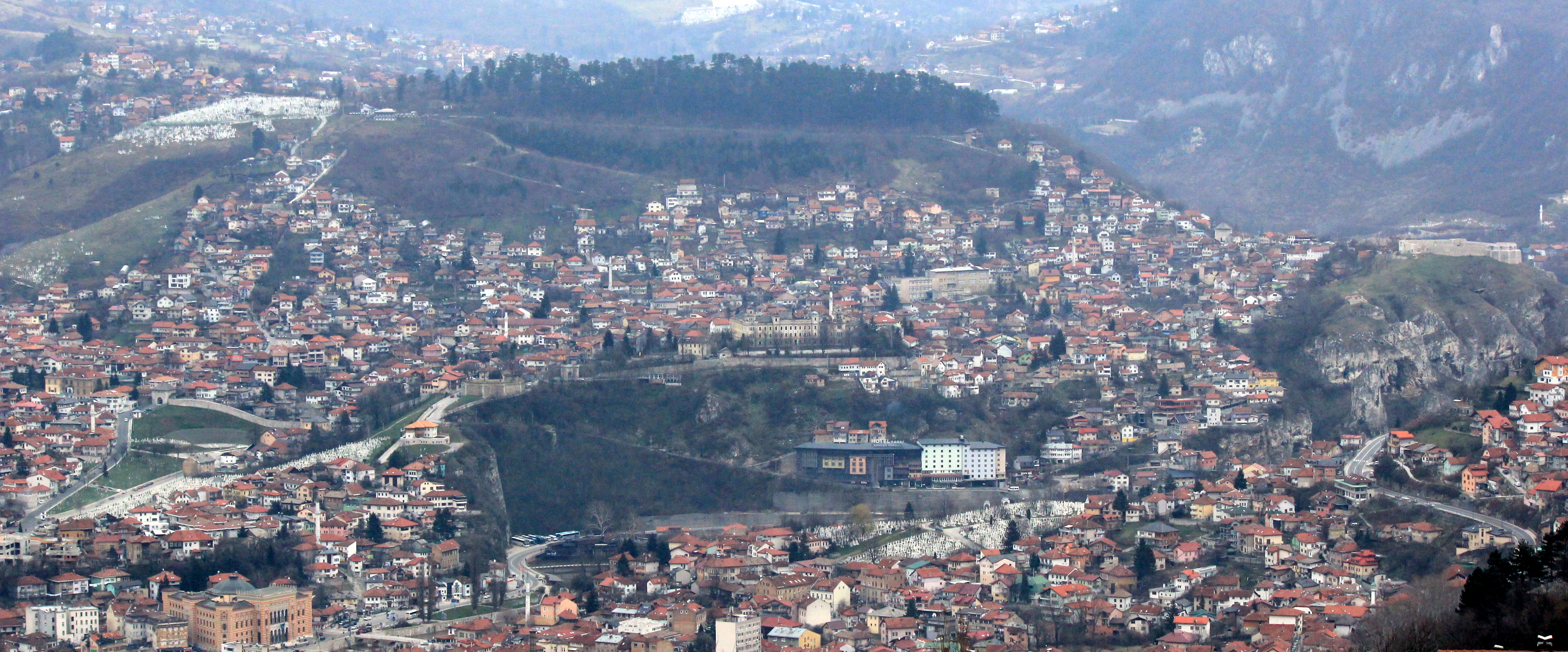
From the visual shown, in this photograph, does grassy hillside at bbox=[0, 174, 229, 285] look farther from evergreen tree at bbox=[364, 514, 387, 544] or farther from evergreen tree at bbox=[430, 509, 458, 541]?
evergreen tree at bbox=[364, 514, 387, 544]

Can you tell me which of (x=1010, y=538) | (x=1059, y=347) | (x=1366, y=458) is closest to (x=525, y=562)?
(x=1010, y=538)

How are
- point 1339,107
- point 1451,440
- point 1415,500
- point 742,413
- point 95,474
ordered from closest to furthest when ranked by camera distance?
point 1415,500, point 95,474, point 1451,440, point 742,413, point 1339,107

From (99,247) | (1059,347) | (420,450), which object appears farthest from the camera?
(99,247)

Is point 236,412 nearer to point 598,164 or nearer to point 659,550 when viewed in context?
point 659,550

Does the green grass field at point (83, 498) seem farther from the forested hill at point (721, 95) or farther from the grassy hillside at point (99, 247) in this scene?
the forested hill at point (721, 95)

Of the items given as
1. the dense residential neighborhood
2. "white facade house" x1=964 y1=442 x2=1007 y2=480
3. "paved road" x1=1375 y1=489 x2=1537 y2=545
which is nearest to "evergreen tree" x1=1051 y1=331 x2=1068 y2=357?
the dense residential neighborhood

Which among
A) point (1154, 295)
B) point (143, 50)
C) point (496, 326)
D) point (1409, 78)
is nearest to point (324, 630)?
point (496, 326)

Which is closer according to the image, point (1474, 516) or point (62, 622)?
point (62, 622)

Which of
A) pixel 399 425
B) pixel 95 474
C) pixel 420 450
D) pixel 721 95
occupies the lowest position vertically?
pixel 95 474

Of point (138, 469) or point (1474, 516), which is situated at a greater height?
point (1474, 516)
